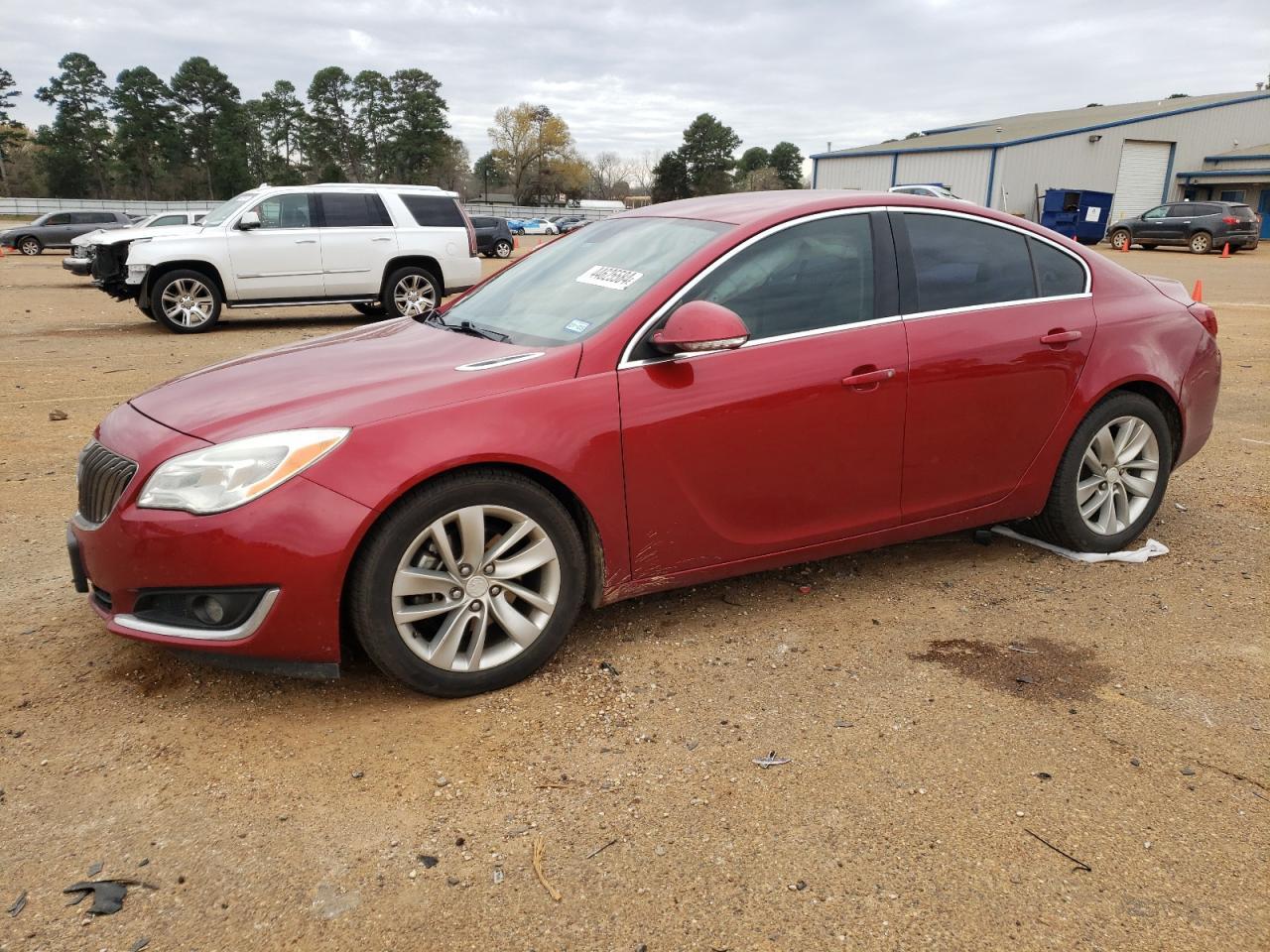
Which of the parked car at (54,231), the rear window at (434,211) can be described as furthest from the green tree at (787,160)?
the rear window at (434,211)

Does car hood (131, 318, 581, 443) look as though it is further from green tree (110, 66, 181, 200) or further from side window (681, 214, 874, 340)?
A: green tree (110, 66, 181, 200)

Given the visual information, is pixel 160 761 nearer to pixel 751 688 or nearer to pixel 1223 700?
pixel 751 688

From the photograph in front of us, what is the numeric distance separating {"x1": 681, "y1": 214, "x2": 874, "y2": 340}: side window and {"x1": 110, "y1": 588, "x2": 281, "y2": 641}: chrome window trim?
172 cm

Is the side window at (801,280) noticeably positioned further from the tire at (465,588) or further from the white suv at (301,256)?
the white suv at (301,256)

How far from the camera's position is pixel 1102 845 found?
2.43 meters

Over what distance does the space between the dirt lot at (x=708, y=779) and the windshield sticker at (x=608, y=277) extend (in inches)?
51.4

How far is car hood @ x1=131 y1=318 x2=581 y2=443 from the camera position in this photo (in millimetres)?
2969

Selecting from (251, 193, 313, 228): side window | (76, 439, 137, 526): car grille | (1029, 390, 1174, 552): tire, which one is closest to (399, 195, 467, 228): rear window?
(251, 193, 313, 228): side window

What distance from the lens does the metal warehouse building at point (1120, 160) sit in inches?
1757

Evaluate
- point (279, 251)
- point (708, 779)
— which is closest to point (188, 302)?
point (279, 251)

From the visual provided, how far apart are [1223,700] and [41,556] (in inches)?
190

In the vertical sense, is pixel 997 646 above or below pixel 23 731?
below

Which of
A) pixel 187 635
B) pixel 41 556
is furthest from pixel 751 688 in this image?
pixel 41 556

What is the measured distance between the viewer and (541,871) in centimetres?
235
